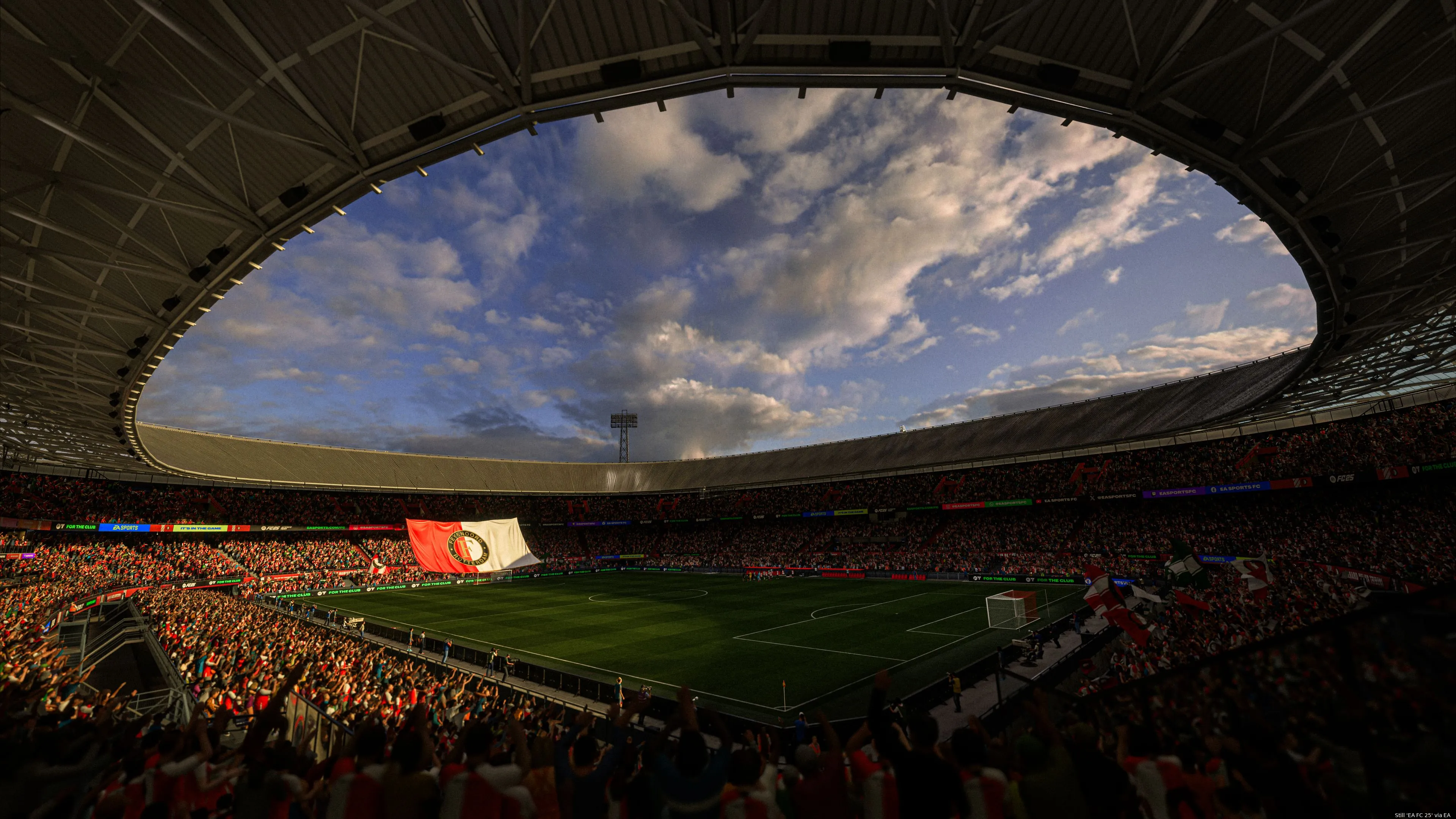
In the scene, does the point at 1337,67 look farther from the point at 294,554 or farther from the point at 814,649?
the point at 294,554

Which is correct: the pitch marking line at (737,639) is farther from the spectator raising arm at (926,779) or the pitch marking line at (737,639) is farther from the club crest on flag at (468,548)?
the spectator raising arm at (926,779)

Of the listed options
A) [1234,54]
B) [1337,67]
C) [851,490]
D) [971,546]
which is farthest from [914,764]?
[851,490]

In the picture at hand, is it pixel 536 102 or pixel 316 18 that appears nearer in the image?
pixel 316 18

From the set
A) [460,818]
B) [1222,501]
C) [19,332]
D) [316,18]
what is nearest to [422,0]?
[316,18]

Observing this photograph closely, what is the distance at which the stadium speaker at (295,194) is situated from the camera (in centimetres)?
1093

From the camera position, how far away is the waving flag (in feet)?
46.7

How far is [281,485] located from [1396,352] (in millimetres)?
74521

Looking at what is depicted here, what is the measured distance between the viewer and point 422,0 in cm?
786

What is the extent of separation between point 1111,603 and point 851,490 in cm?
4509

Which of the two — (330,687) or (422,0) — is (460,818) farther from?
(330,687)

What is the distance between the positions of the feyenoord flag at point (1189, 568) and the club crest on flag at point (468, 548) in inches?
1000

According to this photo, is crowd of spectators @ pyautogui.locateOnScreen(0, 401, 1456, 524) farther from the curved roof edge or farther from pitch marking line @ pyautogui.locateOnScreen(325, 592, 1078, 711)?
pitch marking line @ pyautogui.locateOnScreen(325, 592, 1078, 711)

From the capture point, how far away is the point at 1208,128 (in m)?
10.3

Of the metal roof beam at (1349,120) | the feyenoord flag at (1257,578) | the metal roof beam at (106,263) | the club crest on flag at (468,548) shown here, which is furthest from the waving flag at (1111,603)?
the metal roof beam at (106,263)
